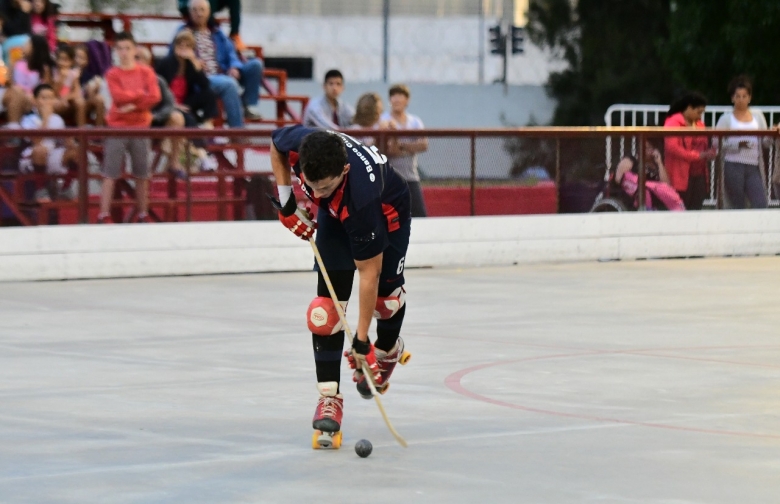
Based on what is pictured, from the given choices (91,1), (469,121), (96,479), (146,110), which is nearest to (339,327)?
(96,479)

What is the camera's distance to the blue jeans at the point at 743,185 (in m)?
17.0

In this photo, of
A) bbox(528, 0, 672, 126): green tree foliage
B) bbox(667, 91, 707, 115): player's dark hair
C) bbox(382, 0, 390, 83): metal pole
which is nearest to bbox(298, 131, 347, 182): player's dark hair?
bbox(667, 91, 707, 115): player's dark hair

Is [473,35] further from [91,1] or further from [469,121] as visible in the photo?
[91,1]

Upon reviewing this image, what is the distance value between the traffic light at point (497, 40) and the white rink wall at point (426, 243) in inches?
944

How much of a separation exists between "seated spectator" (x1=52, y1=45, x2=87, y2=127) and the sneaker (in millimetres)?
9296

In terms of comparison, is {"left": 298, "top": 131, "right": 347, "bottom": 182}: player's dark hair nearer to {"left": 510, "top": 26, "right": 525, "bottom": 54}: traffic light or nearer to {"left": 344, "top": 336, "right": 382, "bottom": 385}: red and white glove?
{"left": 344, "top": 336, "right": 382, "bottom": 385}: red and white glove

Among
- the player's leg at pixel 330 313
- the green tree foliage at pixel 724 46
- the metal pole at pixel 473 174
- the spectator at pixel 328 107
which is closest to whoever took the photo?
the player's leg at pixel 330 313

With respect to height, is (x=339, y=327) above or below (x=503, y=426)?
above

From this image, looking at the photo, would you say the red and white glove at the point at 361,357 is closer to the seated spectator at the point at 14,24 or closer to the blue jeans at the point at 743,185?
the blue jeans at the point at 743,185

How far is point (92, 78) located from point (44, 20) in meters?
1.43

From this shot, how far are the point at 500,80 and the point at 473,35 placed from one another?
58.4 inches

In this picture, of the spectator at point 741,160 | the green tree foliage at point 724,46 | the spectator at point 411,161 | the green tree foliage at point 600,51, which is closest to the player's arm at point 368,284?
the spectator at point 411,161

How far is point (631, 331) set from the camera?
10781 mm

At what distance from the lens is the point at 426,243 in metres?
15.4
